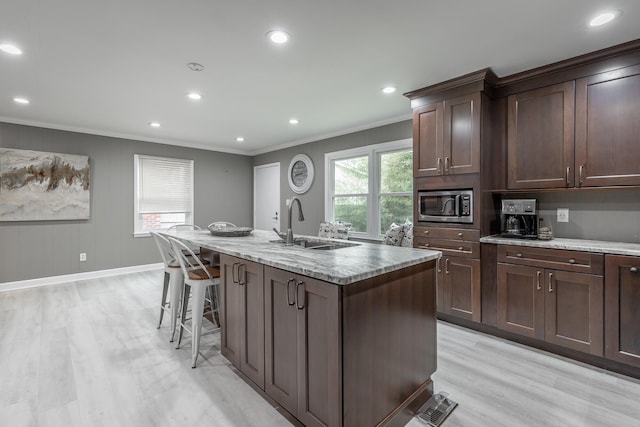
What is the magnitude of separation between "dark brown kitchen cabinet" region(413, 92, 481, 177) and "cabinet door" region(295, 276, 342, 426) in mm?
2161

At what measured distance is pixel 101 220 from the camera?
4992 millimetres

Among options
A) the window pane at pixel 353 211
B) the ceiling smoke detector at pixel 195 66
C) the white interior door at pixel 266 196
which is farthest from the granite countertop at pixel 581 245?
the white interior door at pixel 266 196

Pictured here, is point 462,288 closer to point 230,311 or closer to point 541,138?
point 541,138

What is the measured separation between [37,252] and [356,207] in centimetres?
483

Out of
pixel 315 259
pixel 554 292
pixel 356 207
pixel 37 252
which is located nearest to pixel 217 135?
pixel 356 207

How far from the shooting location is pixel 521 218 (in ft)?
9.83

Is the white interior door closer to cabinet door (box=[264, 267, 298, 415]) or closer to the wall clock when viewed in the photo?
the wall clock

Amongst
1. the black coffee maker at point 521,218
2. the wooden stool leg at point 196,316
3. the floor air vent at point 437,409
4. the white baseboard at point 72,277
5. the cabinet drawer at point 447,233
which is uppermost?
the black coffee maker at point 521,218

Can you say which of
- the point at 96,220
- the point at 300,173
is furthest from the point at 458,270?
the point at 96,220

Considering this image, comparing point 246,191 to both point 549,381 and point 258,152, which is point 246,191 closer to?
point 258,152

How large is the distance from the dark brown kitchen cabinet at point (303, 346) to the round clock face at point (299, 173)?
4.03 meters

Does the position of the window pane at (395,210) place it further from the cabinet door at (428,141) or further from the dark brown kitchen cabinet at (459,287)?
the dark brown kitchen cabinet at (459,287)

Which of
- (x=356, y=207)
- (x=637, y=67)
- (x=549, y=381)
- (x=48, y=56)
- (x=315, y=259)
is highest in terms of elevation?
(x=48, y=56)

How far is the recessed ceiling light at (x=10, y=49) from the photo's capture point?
231cm
